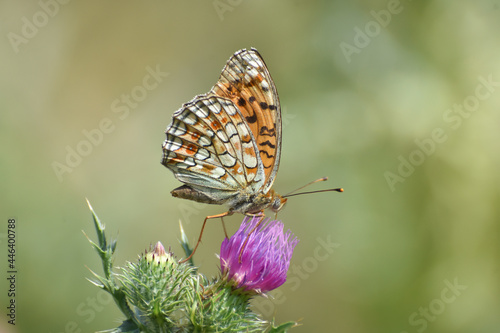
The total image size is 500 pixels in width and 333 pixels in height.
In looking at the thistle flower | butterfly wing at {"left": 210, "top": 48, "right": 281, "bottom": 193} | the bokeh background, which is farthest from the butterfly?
the bokeh background

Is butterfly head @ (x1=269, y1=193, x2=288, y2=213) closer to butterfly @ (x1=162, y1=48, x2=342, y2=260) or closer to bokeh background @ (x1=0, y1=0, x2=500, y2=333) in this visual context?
butterfly @ (x1=162, y1=48, x2=342, y2=260)

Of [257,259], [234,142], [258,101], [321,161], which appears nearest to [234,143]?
[234,142]

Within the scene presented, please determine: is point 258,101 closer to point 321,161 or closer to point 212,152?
point 212,152

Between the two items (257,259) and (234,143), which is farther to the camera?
(234,143)

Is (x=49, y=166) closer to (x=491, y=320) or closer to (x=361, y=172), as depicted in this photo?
(x=361, y=172)

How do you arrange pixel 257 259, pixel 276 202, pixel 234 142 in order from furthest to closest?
pixel 276 202 → pixel 234 142 → pixel 257 259

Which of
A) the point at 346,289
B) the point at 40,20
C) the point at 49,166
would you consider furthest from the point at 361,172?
the point at 40,20
